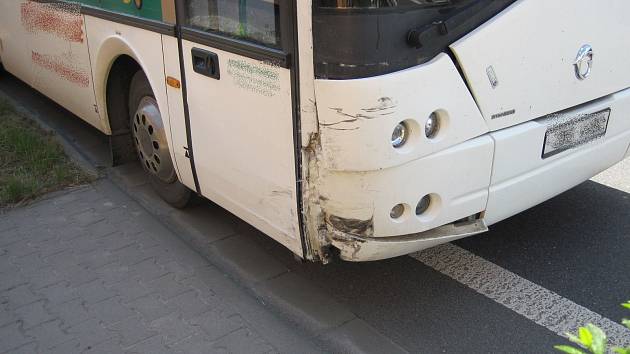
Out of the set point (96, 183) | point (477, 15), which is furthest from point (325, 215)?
point (96, 183)

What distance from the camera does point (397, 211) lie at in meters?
2.82

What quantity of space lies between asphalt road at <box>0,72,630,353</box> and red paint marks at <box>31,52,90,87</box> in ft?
6.59

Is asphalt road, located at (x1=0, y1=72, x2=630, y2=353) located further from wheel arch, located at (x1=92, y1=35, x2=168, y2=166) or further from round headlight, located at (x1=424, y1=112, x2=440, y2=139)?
wheel arch, located at (x1=92, y1=35, x2=168, y2=166)

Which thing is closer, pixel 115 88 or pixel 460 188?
pixel 460 188

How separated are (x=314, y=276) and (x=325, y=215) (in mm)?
914

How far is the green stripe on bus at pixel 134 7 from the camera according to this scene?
3.59 metres

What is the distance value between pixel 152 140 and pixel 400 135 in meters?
2.21

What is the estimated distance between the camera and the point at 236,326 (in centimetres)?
Answer: 324

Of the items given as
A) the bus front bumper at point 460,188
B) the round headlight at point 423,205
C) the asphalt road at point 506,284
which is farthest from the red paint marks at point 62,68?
the round headlight at point 423,205

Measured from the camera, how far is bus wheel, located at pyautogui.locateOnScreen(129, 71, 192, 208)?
4.22 m

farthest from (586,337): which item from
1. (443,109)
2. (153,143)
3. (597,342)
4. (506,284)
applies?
(153,143)

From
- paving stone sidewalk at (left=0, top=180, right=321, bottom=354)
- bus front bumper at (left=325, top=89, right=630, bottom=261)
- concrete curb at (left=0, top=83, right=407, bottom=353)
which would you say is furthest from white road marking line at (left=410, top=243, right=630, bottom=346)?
paving stone sidewalk at (left=0, top=180, right=321, bottom=354)

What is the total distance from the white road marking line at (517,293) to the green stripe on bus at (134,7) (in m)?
2.09

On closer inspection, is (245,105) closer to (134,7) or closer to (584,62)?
(134,7)
